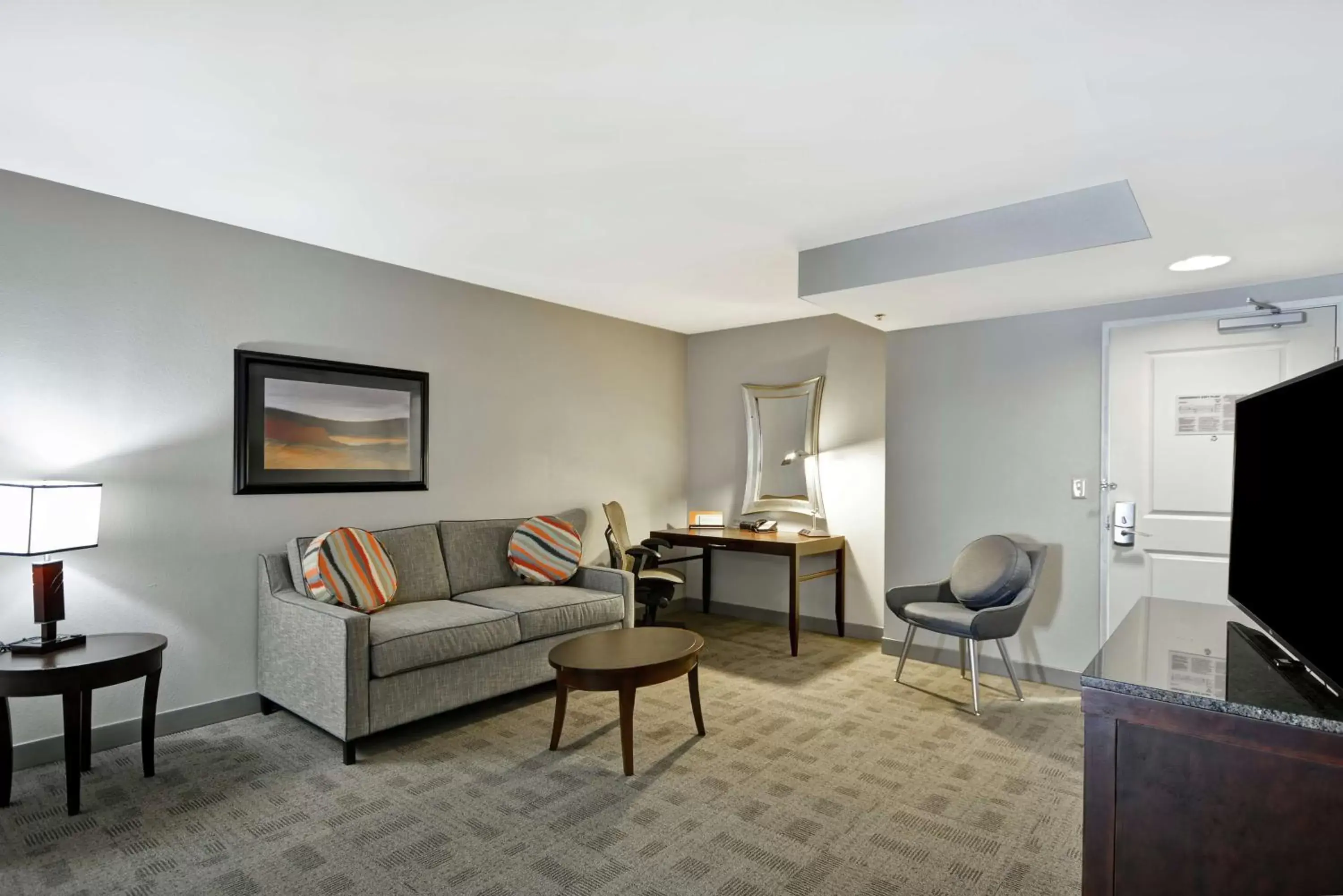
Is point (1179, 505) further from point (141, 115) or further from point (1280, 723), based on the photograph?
point (141, 115)

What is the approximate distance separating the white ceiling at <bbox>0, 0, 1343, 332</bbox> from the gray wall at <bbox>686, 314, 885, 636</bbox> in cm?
170

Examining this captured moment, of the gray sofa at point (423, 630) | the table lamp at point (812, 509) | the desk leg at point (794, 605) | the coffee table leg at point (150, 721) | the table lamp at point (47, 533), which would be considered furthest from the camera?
the table lamp at point (812, 509)

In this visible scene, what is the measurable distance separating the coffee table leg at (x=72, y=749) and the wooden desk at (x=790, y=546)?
3552 mm

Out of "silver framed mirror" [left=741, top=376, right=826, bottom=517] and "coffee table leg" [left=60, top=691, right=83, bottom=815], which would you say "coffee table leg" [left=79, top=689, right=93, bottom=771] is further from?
"silver framed mirror" [left=741, top=376, right=826, bottom=517]

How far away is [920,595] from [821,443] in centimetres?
157

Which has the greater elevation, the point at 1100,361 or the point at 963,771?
the point at 1100,361

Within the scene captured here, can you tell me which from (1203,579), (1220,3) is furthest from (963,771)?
(1220,3)

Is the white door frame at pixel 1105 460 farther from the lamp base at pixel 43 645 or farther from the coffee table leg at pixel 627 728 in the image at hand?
the lamp base at pixel 43 645

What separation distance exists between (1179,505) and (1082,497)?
0.45m

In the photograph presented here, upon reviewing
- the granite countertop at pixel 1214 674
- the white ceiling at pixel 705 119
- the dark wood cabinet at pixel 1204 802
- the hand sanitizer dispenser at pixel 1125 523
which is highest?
the white ceiling at pixel 705 119

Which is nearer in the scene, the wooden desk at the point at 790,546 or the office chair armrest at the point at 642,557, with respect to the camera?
the wooden desk at the point at 790,546

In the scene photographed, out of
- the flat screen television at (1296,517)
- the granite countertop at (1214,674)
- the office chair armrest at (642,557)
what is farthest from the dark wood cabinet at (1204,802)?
the office chair armrest at (642,557)

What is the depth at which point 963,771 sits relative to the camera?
9.72 feet

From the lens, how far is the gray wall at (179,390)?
117 inches
